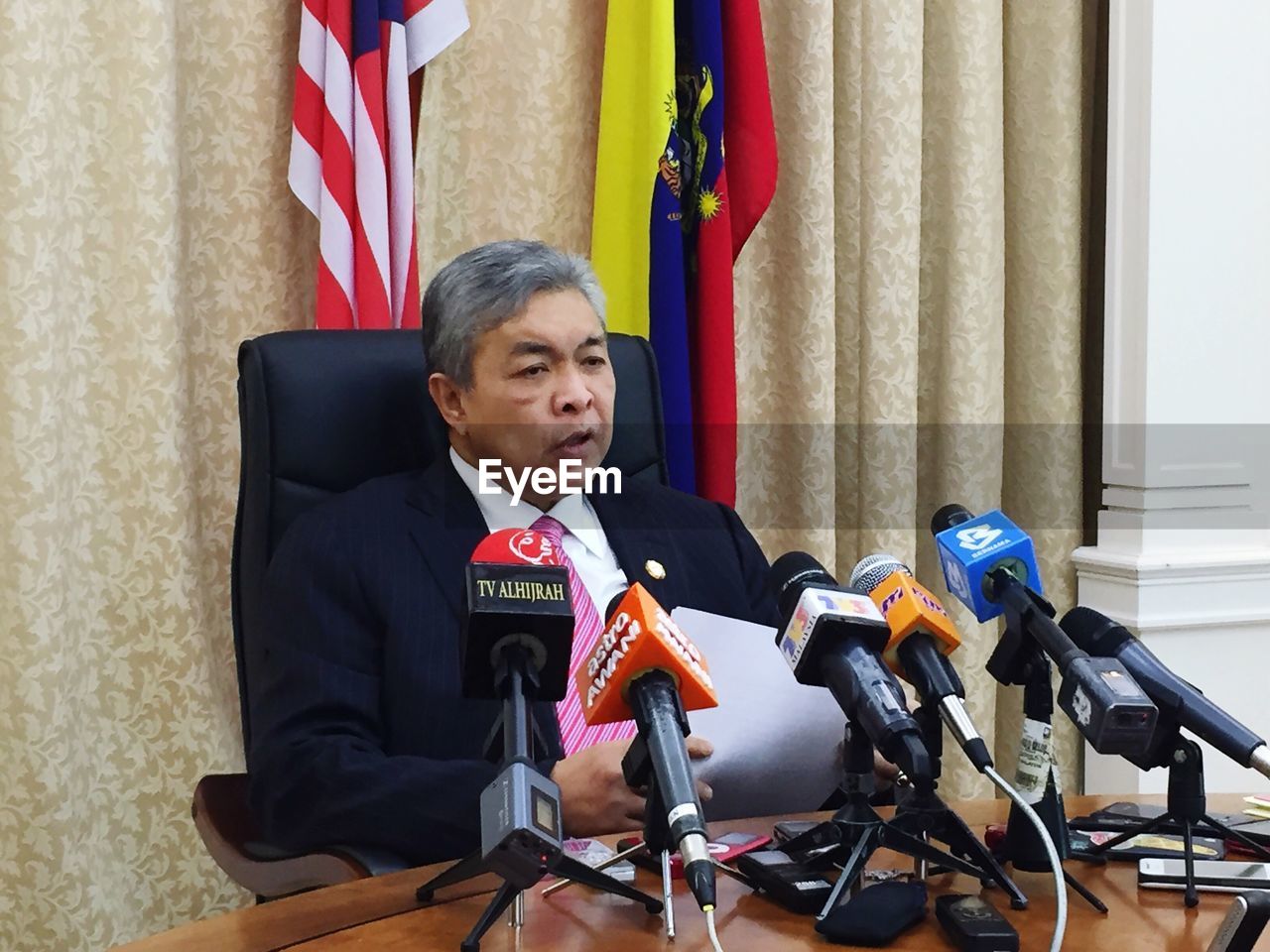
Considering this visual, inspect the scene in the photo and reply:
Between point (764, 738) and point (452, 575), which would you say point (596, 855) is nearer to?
point (764, 738)

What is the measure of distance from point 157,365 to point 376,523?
0.74 metres

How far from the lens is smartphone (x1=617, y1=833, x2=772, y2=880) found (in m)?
1.12

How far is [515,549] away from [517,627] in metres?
0.10

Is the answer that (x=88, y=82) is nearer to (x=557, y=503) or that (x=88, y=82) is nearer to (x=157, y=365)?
(x=157, y=365)

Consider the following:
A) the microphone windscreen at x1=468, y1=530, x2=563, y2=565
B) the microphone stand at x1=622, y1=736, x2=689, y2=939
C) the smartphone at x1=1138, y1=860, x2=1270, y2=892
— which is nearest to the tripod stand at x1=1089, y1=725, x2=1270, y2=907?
the smartphone at x1=1138, y1=860, x2=1270, y2=892

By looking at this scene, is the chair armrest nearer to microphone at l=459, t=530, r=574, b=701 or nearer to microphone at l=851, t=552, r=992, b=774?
microphone at l=459, t=530, r=574, b=701

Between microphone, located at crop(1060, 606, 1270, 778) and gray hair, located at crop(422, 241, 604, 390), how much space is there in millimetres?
938

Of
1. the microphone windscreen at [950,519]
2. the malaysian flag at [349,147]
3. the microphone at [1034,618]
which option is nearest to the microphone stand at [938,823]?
the microphone at [1034,618]

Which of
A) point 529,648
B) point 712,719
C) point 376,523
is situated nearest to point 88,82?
point 376,523

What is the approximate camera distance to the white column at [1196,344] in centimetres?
263

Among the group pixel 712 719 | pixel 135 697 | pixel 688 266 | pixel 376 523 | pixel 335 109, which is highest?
pixel 335 109

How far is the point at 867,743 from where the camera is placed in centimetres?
104

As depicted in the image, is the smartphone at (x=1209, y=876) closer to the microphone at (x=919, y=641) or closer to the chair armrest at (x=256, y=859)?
the microphone at (x=919, y=641)

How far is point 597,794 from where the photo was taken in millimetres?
1280
